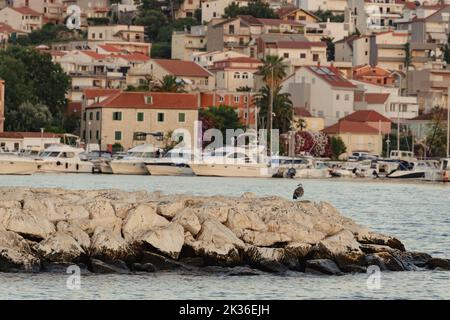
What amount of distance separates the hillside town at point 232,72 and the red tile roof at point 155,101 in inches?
3.2

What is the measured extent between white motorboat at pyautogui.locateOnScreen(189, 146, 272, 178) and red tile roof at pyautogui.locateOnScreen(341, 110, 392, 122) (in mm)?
32236

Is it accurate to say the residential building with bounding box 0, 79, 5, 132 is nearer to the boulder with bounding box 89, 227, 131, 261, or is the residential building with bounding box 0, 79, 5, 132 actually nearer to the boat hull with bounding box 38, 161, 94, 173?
the boat hull with bounding box 38, 161, 94, 173

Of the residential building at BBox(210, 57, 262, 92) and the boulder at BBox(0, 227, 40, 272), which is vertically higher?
the residential building at BBox(210, 57, 262, 92)

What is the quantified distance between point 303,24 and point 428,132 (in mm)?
45353

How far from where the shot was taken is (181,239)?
31.5 meters

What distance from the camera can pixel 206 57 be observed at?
450ft

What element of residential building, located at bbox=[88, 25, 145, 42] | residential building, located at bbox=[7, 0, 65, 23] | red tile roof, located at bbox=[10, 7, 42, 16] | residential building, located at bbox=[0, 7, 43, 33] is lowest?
residential building, located at bbox=[88, 25, 145, 42]

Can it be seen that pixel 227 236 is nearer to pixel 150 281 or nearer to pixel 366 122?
pixel 150 281

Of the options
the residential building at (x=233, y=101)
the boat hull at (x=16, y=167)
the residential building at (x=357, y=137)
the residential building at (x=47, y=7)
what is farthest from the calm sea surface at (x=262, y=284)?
the residential building at (x=47, y=7)

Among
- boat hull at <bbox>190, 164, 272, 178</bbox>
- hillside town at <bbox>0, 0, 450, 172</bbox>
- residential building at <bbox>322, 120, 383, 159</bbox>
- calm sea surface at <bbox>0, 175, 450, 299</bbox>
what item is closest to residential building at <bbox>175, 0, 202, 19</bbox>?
hillside town at <bbox>0, 0, 450, 172</bbox>

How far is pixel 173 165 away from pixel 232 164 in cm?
402

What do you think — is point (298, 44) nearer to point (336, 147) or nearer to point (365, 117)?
point (365, 117)

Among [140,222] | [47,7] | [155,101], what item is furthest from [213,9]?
[140,222]

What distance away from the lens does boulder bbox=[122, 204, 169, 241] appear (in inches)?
1260
